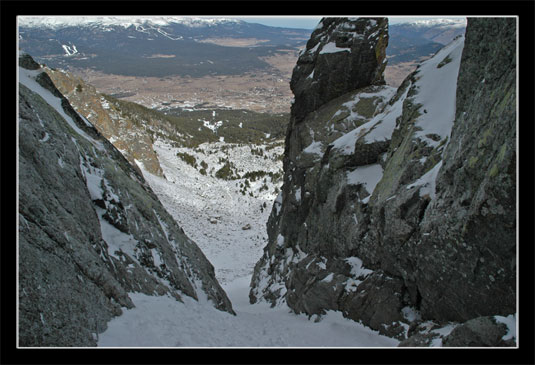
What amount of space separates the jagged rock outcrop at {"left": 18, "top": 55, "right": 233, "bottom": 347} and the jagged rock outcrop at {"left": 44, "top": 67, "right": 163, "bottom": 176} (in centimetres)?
2269

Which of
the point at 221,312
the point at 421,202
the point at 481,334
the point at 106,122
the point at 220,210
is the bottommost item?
the point at 220,210

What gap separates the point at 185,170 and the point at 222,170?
18.1ft

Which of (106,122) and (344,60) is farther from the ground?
(344,60)

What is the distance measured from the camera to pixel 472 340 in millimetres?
5199

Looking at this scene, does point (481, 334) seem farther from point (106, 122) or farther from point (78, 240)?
point (106, 122)

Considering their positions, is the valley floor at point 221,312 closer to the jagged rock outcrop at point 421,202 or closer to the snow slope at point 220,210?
the snow slope at point 220,210

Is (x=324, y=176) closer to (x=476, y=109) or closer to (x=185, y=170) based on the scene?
(x=476, y=109)

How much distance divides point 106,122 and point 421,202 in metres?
37.1

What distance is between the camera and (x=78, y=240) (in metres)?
7.93

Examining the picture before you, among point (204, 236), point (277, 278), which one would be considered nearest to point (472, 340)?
point (277, 278)

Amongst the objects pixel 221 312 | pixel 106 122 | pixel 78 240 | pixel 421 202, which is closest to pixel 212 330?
pixel 221 312

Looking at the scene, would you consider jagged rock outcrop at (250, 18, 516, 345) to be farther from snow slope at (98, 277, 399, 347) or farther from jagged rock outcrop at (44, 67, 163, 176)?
jagged rock outcrop at (44, 67, 163, 176)

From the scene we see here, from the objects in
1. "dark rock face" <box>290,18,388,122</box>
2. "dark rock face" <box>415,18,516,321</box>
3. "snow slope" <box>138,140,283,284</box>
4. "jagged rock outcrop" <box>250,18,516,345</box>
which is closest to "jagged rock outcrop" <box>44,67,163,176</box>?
"snow slope" <box>138,140,283,284</box>

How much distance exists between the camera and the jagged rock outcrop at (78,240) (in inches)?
229
